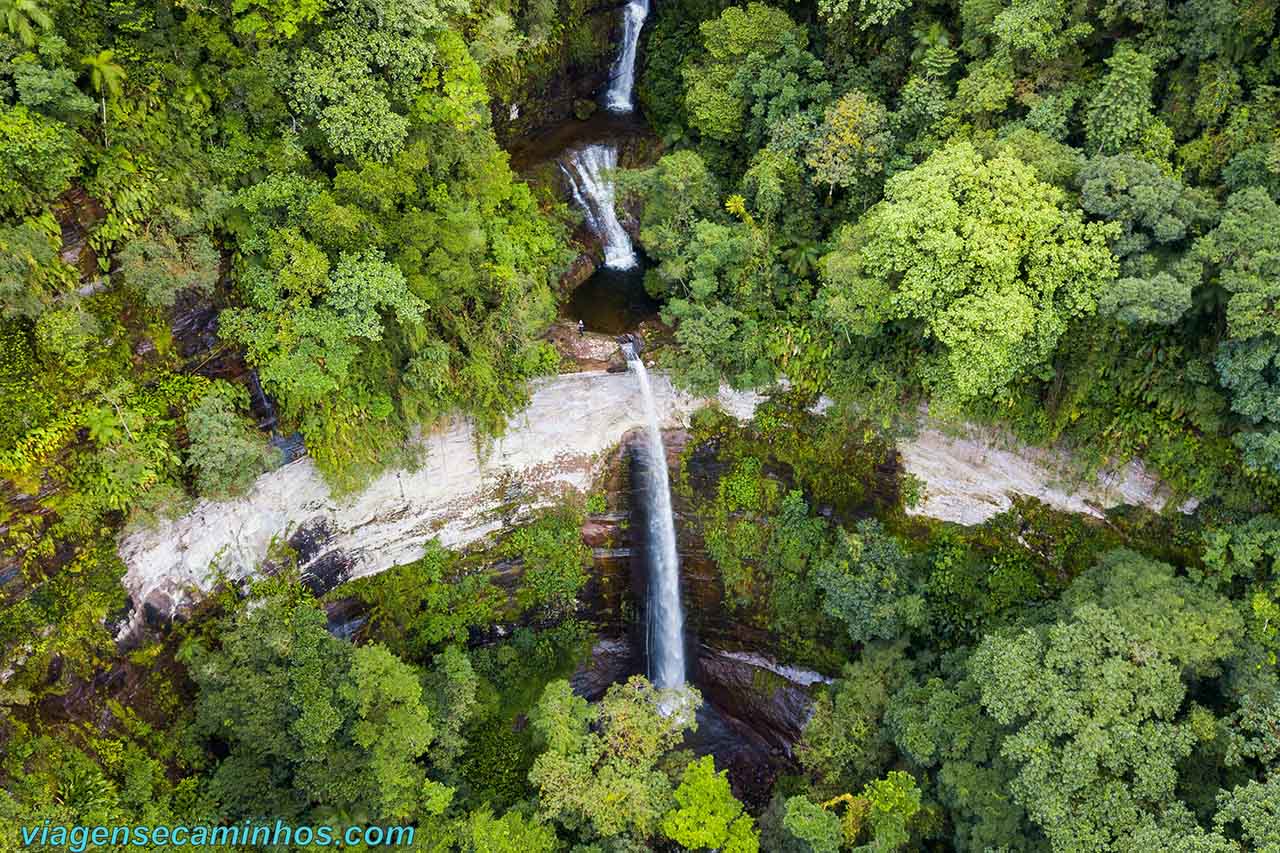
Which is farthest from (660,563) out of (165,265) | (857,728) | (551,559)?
(165,265)

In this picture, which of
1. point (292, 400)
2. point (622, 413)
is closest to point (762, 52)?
point (622, 413)

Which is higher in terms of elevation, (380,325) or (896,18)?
(896,18)

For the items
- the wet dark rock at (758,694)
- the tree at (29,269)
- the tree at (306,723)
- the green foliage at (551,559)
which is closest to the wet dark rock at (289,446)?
the tree at (306,723)

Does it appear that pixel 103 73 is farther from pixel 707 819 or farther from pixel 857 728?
pixel 857 728

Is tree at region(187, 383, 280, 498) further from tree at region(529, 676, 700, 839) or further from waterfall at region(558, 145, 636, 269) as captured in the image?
waterfall at region(558, 145, 636, 269)

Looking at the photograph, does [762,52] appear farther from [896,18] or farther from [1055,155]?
[1055,155]

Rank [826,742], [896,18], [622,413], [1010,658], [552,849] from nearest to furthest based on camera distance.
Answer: [1010,658] → [552,849] → [896,18] → [826,742] → [622,413]
